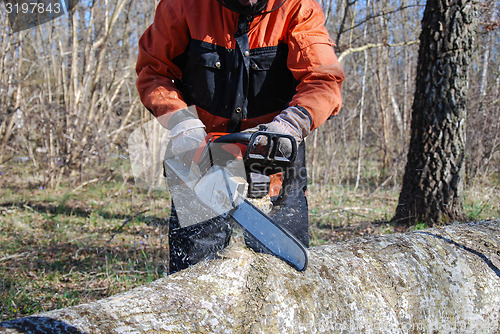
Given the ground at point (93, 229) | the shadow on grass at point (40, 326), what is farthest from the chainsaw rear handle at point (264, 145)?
the ground at point (93, 229)

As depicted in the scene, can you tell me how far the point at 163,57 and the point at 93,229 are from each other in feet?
10.3

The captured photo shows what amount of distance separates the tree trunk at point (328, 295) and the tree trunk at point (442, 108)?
2.45 metres

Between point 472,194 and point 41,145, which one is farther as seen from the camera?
point 41,145

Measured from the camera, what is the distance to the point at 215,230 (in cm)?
216

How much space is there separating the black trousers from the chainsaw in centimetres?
17

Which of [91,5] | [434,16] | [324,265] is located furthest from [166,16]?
[91,5]

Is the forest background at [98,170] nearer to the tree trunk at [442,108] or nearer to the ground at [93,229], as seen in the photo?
the ground at [93,229]

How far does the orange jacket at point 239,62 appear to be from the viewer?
6.80ft

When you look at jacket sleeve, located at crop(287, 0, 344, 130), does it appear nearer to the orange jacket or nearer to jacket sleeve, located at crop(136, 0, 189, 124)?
the orange jacket

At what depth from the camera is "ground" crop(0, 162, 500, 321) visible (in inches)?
119

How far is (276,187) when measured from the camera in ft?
6.97

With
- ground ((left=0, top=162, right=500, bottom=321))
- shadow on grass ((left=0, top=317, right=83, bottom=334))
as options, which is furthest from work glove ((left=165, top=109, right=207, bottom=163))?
ground ((left=0, top=162, right=500, bottom=321))

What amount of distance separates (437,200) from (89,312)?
13.5 feet

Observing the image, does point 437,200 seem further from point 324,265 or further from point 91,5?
point 91,5
